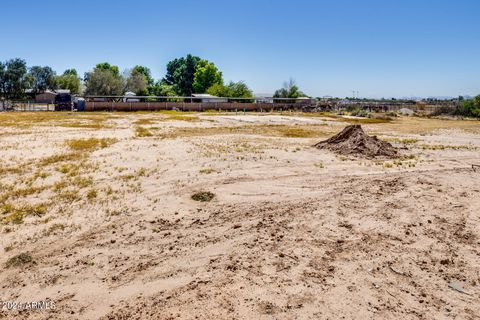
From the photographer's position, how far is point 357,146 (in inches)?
715

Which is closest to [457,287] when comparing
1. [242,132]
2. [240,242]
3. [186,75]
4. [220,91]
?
[240,242]

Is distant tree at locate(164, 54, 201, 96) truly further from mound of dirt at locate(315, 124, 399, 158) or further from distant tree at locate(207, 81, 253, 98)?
mound of dirt at locate(315, 124, 399, 158)

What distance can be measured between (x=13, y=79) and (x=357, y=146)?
74711 mm

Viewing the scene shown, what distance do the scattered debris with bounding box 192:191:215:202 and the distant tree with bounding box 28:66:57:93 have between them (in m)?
96.3

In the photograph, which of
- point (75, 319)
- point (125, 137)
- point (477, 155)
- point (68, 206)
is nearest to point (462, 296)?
point (75, 319)

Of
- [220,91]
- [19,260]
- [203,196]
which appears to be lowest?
[19,260]

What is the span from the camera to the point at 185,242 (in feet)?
24.1

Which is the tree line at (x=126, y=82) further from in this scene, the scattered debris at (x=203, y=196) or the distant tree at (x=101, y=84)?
the scattered debris at (x=203, y=196)

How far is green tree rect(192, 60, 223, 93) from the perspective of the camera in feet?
305

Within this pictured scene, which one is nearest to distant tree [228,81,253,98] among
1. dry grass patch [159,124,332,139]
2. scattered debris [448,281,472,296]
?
dry grass patch [159,124,332,139]

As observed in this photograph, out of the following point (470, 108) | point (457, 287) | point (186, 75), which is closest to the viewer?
point (457, 287)

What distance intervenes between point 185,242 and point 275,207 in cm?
300

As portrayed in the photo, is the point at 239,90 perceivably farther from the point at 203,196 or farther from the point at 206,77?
the point at 203,196

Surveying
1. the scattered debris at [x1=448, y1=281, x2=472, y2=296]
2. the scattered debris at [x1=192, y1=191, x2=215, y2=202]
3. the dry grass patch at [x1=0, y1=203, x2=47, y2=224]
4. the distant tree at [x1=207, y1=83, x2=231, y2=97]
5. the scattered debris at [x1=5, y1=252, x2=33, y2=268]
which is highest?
the distant tree at [x1=207, y1=83, x2=231, y2=97]
